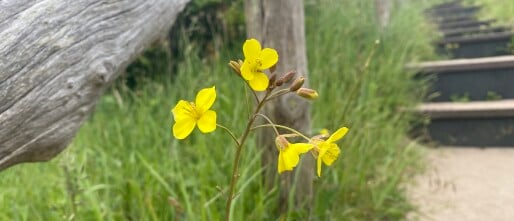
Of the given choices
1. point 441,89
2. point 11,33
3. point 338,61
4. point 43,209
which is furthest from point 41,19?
point 441,89

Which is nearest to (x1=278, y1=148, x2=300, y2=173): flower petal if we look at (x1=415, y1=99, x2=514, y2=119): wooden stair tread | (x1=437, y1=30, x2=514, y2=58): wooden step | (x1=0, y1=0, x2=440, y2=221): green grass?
(x1=0, y1=0, x2=440, y2=221): green grass

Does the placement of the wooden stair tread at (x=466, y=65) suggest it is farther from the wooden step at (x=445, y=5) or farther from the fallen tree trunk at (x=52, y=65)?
the wooden step at (x=445, y=5)

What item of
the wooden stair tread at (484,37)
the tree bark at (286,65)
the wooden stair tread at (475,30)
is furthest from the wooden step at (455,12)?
the tree bark at (286,65)

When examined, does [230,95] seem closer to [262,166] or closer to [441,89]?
[262,166]

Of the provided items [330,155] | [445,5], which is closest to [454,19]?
[445,5]

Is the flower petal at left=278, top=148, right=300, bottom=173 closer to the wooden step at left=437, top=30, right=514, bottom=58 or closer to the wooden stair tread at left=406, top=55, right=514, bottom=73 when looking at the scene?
the wooden stair tread at left=406, top=55, right=514, bottom=73
